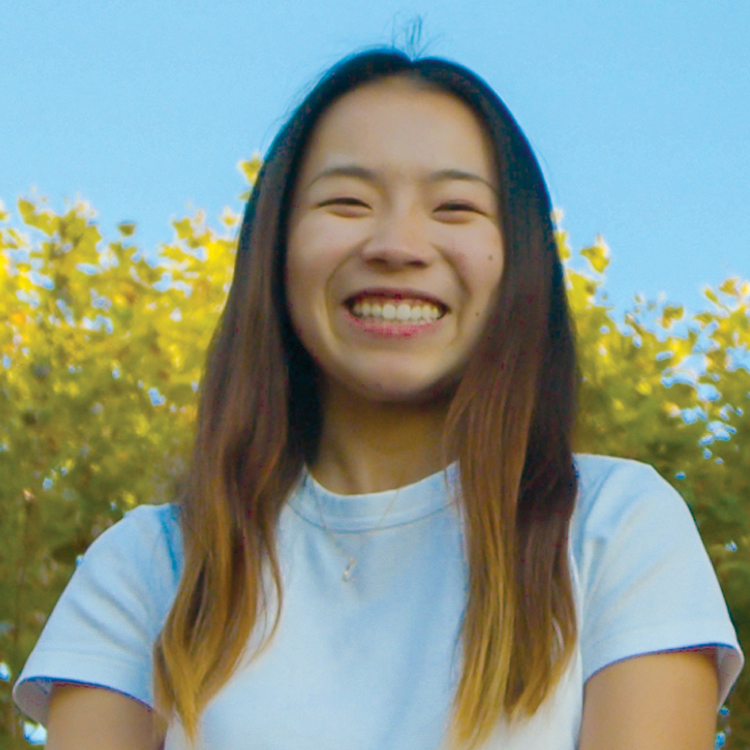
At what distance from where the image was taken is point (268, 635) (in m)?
1.75

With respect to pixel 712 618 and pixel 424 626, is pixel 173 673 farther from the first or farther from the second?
pixel 712 618

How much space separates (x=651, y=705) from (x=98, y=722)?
0.92m

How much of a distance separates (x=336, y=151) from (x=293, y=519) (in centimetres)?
65

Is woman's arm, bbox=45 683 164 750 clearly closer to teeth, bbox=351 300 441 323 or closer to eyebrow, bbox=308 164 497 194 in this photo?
teeth, bbox=351 300 441 323

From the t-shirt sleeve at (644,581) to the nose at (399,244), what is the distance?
48 cm

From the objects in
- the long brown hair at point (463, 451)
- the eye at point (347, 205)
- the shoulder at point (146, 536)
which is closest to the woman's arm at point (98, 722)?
the long brown hair at point (463, 451)

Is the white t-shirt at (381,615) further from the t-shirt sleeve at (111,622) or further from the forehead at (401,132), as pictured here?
the forehead at (401,132)

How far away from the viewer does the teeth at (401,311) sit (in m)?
1.79

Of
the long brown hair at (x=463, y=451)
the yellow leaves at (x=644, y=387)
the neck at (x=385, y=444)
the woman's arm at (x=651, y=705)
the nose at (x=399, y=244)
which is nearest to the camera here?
the woman's arm at (x=651, y=705)

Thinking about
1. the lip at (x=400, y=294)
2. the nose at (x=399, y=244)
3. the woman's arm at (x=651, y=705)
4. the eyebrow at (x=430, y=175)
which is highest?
the eyebrow at (x=430, y=175)

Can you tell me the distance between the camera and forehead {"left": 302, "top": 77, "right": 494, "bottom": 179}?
1.83 m

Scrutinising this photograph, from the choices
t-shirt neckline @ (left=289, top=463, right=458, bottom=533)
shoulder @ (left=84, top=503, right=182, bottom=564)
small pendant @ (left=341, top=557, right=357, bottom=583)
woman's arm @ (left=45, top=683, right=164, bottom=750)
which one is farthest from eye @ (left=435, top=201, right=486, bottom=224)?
woman's arm @ (left=45, top=683, right=164, bottom=750)

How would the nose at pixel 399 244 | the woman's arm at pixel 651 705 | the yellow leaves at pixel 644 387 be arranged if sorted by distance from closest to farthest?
the woman's arm at pixel 651 705 < the nose at pixel 399 244 < the yellow leaves at pixel 644 387

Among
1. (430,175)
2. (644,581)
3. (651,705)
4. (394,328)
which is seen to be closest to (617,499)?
(644,581)
